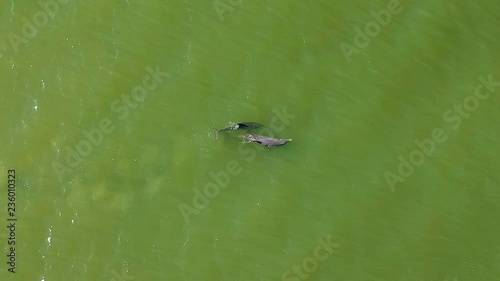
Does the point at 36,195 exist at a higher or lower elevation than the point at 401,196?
lower

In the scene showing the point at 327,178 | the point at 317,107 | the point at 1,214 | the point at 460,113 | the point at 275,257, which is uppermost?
the point at 460,113

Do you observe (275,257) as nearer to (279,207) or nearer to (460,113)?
(279,207)

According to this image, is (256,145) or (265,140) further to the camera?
(256,145)

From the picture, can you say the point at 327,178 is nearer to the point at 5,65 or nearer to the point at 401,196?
the point at 401,196

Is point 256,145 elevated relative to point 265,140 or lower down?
lower down

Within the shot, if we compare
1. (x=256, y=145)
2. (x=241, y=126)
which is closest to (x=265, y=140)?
(x=256, y=145)

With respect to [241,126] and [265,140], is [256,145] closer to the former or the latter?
[265,140]

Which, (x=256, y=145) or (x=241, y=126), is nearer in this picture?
(x=241, y=126)

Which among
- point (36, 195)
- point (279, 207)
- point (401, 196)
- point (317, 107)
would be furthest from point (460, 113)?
point (36, 195)
